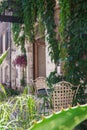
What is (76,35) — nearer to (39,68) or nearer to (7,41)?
(39,68)

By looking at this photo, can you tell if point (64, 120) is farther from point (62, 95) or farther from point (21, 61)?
→ point (21, 61)

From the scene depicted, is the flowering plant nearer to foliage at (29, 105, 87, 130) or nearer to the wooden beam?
the wooden beam

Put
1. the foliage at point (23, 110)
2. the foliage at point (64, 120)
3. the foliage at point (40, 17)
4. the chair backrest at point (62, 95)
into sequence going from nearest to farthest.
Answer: the foliage at point (64, 120), the foliage at point (23, 110), the chair backrest at point (62, 95), the foliage at point (40, 17)

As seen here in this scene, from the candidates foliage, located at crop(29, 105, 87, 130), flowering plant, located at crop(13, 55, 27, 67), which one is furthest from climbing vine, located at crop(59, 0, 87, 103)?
foliage, located at crop(29, 105, 87, 130)

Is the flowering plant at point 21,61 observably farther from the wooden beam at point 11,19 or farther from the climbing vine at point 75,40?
the climbing vine at point 75,40

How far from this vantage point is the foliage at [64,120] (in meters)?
0.79

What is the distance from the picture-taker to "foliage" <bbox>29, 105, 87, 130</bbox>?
31.3 inches

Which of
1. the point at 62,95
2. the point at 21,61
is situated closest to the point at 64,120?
the point at 62,95

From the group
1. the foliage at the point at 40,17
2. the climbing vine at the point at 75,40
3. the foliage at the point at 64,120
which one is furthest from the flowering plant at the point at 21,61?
the foliage at the point at 64,120

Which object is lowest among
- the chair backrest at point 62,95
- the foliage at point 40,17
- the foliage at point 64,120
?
the chair backrest at point 62,95

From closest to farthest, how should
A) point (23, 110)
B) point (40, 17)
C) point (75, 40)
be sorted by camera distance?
point (23, 110) < point (75, 40) < point (40, 17)

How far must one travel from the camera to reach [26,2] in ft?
24.5

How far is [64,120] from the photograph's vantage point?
2.62ft

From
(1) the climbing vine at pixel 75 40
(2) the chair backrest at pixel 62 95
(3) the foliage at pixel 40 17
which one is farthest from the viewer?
(3) the foliage at pixel 40 17
